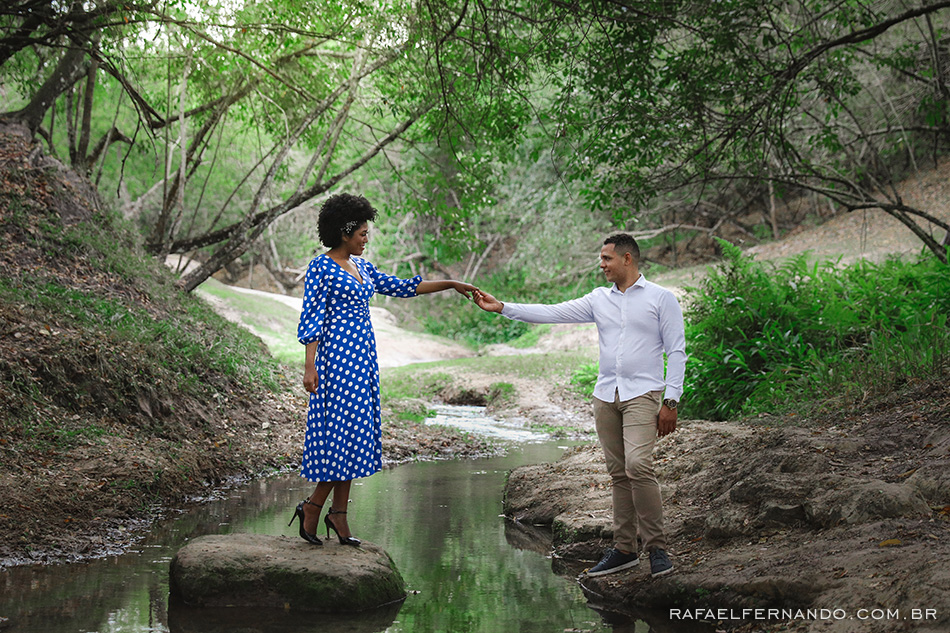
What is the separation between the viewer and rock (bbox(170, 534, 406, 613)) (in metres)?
4.55

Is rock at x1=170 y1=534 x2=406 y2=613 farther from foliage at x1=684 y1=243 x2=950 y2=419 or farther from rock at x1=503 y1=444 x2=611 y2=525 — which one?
foliage at x1=684 y1=243 x2=950 y2=419

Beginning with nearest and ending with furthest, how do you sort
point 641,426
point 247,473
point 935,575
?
1. point 935,575
2. point 641,426
3. point 247,473

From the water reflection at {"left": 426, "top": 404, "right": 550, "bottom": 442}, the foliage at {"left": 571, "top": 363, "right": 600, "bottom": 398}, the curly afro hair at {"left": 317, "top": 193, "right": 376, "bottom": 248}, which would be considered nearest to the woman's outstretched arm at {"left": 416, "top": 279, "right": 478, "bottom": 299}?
the curly afro hair at {"left": 317, "top": 193, "right": 376, "bottom": 248}

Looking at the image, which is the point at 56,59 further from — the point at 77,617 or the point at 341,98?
the point at 77,617

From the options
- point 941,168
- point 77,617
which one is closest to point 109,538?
point 77,617

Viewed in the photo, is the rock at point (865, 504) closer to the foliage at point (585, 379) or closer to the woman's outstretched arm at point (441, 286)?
the woman's outstretched arm at point (441, 286)

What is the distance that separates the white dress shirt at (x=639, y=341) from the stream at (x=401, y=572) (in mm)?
1307

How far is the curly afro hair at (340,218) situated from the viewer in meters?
5.18

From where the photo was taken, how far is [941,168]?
3133 centimetres

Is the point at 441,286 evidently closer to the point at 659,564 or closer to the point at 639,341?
the point at 639,341

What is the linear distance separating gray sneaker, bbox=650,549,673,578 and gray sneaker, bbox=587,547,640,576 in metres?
0.30

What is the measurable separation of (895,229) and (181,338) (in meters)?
25.0

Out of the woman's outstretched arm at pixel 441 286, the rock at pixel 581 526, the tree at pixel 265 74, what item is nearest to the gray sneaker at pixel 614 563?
the rock at pixel 581 526

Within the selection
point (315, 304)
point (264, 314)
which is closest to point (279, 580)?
point (315, 304)
